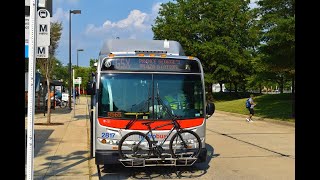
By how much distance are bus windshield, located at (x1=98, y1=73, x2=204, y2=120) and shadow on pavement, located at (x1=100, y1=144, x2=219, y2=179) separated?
49.2 inches

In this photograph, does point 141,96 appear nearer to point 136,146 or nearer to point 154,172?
point 136,146

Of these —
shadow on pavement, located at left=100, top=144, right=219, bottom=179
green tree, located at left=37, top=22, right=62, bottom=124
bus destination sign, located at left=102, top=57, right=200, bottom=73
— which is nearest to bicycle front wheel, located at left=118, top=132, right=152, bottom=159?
shadow on pavement, located at left=100, top=144, right=219, bottom=179

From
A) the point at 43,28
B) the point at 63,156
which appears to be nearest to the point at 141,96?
the point at 43,28

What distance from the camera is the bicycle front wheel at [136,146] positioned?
832 centimetres

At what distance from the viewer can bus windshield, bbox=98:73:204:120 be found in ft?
28.3

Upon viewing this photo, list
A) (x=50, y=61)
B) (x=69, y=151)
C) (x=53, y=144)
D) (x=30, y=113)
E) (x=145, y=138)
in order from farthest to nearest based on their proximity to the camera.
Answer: (x=50, y=61) → (x=53, y=144) → (x=69, y=151) → (x=145, y=138) → (x=30, y=113)

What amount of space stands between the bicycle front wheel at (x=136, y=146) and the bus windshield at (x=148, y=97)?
17.2 inches

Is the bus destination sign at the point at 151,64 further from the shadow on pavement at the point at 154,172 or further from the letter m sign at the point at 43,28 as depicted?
the letter m sign at the point at 43,28
